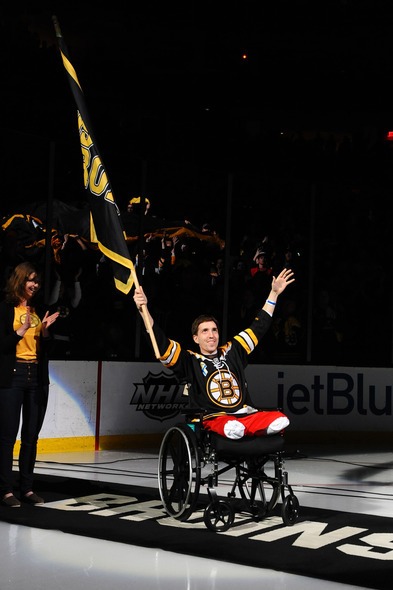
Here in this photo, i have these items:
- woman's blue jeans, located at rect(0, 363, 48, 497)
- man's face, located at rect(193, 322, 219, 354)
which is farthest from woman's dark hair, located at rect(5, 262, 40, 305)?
man's face, located at rect(193, 322, 219, 354)

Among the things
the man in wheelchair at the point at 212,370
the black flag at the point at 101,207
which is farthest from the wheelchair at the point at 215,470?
the black flag at the point at 101,207

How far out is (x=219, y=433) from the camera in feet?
16.0

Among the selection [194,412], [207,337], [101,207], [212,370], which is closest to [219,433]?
[194,412]

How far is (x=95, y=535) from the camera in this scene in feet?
15.1

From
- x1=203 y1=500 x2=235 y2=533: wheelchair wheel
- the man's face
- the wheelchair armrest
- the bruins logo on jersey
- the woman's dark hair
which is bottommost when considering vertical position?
x1=203 y1=500 x2=235 y2=533: wheelchair wheel

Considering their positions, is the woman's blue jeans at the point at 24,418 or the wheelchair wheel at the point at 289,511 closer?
the wheelchair wheel at the point at 289,511

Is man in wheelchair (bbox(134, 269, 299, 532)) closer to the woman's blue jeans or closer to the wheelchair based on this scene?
the wheelchair

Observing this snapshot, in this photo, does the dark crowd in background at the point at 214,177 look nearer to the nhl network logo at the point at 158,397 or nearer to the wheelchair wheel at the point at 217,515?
the nhl network logo at the point at 158,397

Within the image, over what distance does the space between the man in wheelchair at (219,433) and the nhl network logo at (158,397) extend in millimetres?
3791

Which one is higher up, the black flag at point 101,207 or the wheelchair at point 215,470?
the black flag at point 101,207

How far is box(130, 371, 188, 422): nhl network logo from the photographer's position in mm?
9281

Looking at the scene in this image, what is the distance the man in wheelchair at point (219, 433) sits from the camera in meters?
4.82

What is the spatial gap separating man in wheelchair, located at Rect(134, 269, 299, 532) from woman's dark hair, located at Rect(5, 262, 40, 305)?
660 millimetres

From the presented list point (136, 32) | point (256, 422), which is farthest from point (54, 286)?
point (136, 32)
